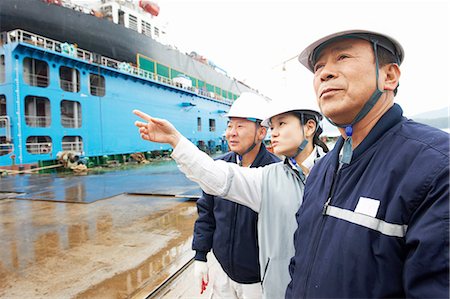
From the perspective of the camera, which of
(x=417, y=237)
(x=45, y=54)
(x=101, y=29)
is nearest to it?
(x=417, y=237)

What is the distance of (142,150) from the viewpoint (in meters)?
17.8

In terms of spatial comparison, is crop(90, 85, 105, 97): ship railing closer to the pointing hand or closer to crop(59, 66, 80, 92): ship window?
crop(59, 66, 80, 92): ship window

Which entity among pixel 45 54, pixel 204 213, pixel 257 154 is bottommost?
pixel 204 213

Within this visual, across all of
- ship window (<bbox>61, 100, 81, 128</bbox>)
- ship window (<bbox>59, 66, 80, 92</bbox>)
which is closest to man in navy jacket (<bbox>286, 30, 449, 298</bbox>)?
ship window (<bbox>61, 100, 81, 128</bbox>)

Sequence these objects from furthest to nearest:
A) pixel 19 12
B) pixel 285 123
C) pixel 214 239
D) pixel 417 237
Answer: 1. pixel 19 12
2. pixel 214 239
3. pixel 285 123
4. pixel 417 237

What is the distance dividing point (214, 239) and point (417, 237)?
149 centimetres

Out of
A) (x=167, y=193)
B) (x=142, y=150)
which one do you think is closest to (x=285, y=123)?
(x=167, y=193)

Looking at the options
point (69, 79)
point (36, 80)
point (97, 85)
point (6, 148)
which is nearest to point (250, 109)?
point (6, 148)

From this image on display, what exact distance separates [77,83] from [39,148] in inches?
169

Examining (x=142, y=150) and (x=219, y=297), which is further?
(x=142, y=150)

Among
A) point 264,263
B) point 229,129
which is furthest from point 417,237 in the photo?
point 229,129

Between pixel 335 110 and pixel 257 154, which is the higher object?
pixel 335 110

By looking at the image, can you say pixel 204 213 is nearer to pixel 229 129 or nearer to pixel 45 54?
pixel 229 129

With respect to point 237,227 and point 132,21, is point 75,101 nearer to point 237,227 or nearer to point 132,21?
point 132,21
